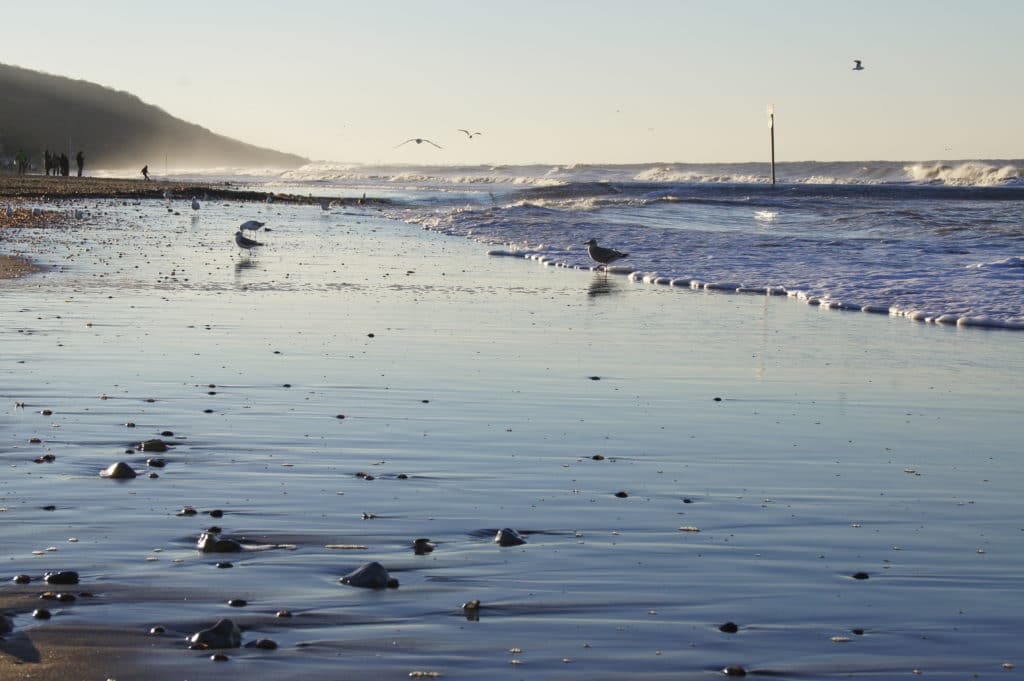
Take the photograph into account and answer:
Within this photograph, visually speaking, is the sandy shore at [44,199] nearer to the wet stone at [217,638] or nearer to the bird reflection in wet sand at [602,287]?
the bird reflection in wet sand at [602,287]

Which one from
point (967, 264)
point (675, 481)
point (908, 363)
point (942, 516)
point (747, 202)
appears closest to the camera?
point (942, 516)

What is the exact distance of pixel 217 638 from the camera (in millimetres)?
4117

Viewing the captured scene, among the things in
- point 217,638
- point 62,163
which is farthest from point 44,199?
point 62,163

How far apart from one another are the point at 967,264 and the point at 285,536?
17.5 m

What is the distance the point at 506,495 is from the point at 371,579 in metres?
1.56

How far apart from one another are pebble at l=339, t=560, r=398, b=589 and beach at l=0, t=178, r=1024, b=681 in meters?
0.04

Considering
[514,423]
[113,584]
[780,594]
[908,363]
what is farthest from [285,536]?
[908,363]

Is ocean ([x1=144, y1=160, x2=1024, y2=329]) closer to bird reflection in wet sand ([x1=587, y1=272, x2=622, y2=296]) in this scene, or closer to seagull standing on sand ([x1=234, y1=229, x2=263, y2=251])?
bird reflection in wet sand ([x1=587, y1=272, x2=622, y2=296])

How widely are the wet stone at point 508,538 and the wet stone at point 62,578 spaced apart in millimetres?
1739

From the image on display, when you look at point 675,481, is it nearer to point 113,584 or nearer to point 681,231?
point 113,584

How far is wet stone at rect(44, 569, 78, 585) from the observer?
4.67 metres

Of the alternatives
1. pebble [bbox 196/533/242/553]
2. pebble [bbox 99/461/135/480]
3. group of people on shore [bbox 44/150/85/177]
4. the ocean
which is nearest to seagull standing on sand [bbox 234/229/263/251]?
the ocean

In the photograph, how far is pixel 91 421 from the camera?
307 inches

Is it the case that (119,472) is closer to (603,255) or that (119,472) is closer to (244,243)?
(603,255)
